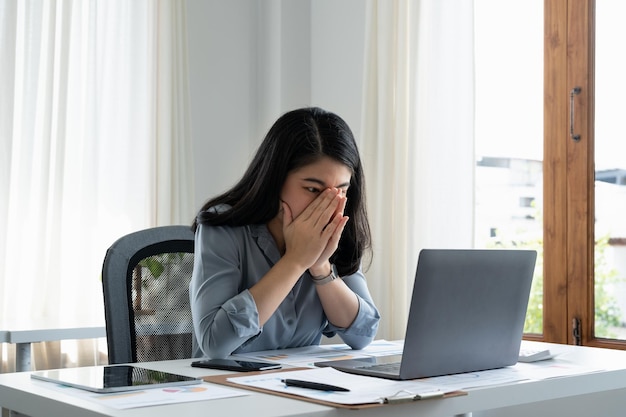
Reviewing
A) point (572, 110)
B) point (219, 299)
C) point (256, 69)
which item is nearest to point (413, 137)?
point (572, 110)

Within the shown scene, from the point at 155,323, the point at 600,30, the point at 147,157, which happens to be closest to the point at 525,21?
the point at 600,30

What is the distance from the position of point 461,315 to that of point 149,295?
0.76 meters

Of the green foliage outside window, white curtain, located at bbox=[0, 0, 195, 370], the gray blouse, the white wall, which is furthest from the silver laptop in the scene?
the white wall

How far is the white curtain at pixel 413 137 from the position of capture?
3062 mm

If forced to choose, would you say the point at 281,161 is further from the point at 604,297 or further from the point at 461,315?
the point at 604,297

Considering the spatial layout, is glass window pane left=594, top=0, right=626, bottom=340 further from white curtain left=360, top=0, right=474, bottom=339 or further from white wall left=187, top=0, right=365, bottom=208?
white wall left=187, top=0, right=365, bottom=208

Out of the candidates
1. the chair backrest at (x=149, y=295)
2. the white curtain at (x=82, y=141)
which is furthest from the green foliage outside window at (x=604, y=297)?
the white curtain at (x=82, y=141)

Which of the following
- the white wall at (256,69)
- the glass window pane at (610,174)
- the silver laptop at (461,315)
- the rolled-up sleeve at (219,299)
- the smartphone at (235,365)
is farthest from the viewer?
the white wall at (256,69)

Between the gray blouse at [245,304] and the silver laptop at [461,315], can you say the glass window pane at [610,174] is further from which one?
the silver laptop at [461,315]

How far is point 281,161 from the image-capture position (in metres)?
1.75

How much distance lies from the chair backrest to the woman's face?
0.29 meters

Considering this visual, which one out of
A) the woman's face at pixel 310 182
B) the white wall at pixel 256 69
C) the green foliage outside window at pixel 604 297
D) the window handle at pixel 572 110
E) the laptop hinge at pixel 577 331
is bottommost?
the laptop hinge at pixel 577 331

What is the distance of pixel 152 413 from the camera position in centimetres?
95

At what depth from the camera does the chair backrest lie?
1.69 metres
